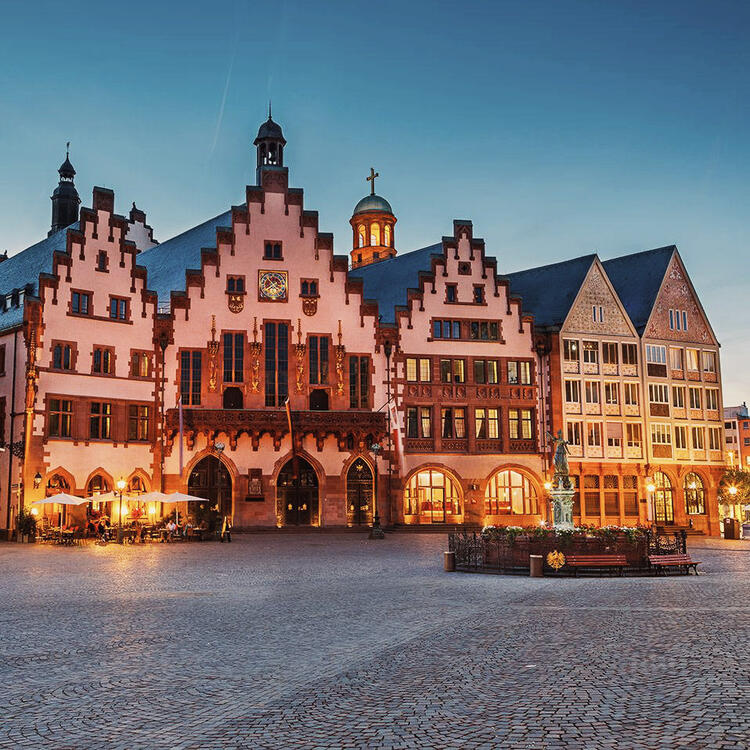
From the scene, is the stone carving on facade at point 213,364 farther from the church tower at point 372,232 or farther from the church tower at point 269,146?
the church tower at point 372,232

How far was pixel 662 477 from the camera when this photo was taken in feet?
210

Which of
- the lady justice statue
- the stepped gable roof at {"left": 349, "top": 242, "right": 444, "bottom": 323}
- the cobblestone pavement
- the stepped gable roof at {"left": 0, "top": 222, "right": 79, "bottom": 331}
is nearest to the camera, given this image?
the cobblestone pavement

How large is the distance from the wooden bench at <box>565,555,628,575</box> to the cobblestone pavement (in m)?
1.76

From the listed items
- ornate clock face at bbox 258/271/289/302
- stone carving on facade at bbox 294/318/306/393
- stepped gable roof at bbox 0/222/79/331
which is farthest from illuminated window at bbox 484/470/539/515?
stepped gable roof at bbox 0/222/79/331

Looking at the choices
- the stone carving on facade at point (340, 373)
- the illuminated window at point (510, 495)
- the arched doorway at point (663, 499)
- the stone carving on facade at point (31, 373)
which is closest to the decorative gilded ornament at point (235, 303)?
the stone carving on facade at point (340, 373)

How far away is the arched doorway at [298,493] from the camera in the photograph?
57031mm

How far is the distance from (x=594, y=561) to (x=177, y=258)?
44.6 m

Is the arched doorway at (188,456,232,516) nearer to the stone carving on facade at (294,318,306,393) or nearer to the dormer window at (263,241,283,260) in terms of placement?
the stone carving on facade at (294,318,306,393)

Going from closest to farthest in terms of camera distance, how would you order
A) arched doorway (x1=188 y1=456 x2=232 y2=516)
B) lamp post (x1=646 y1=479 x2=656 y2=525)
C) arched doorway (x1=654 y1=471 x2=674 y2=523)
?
arched doorway (x1=188 y1=456 x2=232 y2=516)
lamp post (x1=646 y1=479 x2=656 y2=525)
arched doorway (x1=654 y1=471 x2=674 y2=523)

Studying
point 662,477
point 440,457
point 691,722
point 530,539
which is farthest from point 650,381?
point 691,722

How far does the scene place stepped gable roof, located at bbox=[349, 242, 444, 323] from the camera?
64375mm

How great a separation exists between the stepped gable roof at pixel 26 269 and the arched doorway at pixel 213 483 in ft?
43.7

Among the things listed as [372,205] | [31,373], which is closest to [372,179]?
[372,205]

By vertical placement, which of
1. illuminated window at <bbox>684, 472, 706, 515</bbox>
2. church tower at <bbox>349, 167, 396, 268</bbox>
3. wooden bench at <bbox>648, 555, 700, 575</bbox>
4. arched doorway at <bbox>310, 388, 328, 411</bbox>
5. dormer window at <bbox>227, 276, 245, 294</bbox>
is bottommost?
wooden bench at <bbox>648, 555, 700, 575</bbox>
